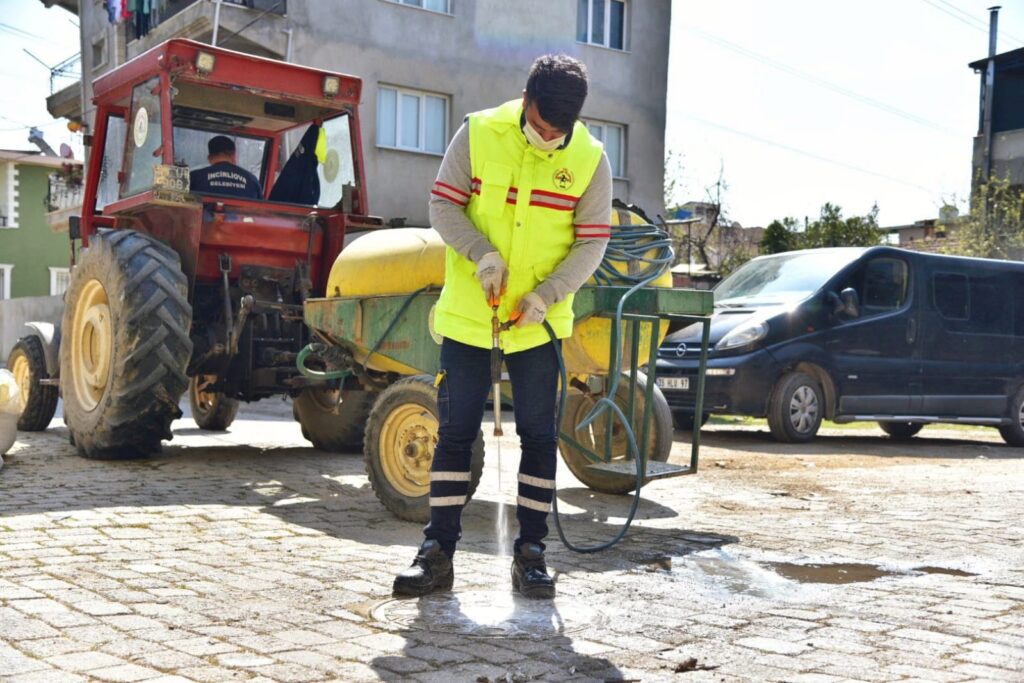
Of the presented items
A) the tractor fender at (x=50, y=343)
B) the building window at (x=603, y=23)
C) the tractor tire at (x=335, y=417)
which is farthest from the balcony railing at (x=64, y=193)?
the tractor tire at (x=335, y=417)

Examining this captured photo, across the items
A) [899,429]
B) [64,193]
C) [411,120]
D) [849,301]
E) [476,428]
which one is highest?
[411,120]

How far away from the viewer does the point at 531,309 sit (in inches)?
162

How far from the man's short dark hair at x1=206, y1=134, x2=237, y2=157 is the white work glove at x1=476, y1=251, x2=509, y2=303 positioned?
4643 millimetres

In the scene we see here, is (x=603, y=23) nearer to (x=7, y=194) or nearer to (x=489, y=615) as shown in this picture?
(x=489, y=615)

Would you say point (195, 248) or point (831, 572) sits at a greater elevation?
point (195, 248)

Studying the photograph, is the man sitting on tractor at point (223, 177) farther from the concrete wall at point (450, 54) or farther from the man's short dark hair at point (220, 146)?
the concrete wall at point (450, 54)

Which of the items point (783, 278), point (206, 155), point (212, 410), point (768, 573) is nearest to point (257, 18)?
point (212, 410)

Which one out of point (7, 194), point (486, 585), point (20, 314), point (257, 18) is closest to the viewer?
point (486, 585)

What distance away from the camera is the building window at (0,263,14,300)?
41531 millimetres

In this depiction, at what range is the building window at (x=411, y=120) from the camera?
21.3 m

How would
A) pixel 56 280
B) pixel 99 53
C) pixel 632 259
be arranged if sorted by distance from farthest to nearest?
pixel 56 280 < pixel 99 53 < pixel 632 259

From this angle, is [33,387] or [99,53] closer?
[33,387]

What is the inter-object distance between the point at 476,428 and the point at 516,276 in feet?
1.96

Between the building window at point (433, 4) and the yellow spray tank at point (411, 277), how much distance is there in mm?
16048
